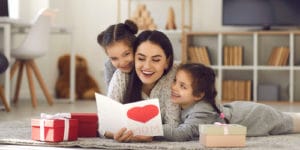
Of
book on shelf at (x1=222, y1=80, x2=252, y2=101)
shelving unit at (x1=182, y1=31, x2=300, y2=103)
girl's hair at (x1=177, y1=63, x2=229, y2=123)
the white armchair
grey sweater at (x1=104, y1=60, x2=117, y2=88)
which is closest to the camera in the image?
girl's hair at (x1=177, y1=63, x2=229, y2=123)

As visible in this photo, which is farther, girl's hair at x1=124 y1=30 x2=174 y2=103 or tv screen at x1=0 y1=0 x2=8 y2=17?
tv screen at x1=0 y1=0 x2=8 y2=17

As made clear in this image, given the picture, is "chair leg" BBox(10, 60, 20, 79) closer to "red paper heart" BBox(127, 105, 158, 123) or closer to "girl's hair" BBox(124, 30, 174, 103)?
"girl's hair" BBox(124, 30, 174, 103)

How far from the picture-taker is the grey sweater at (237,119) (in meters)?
2.21

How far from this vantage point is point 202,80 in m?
2.27

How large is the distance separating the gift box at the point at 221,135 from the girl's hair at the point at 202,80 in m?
0.21

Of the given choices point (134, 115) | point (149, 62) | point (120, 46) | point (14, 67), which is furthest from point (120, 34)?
point (14, 67)

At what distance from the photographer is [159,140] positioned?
2.25 meters

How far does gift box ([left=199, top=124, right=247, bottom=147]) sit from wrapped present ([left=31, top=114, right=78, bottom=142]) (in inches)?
18.1

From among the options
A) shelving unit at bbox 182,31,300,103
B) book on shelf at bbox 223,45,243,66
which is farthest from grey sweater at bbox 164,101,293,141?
book on shelf at bbox 223,45,243,66

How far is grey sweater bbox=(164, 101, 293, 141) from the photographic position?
7.25 ft

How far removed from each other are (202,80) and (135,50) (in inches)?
10.9

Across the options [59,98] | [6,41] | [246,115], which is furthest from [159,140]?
[59,98]

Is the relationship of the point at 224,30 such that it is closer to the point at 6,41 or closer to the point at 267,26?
the point at 267,26

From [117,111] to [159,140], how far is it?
214mm
